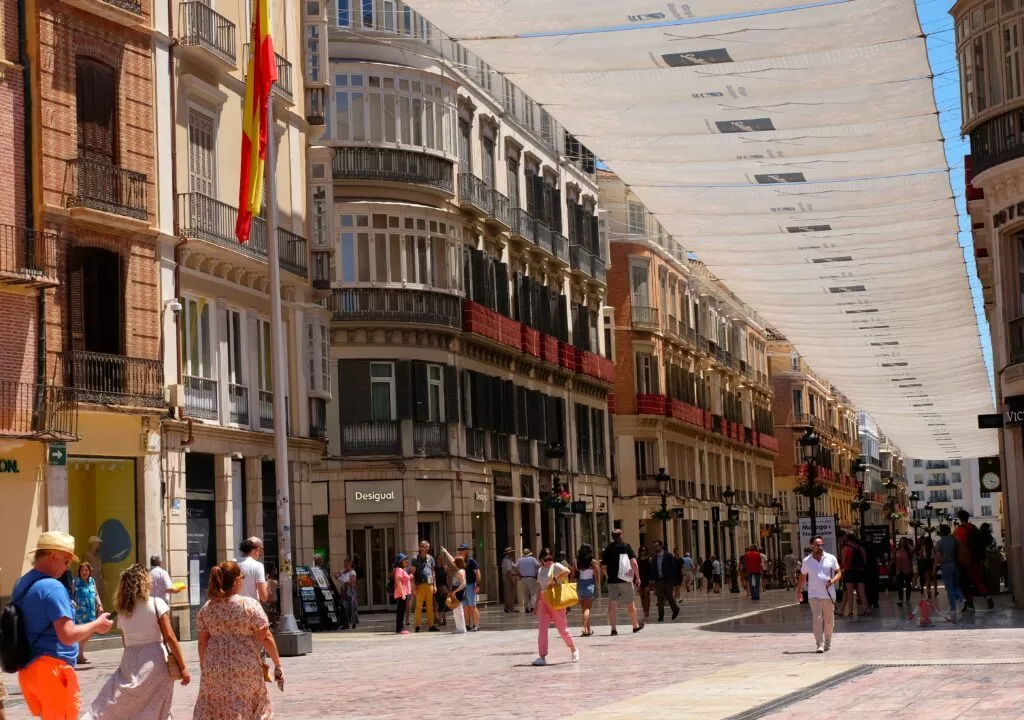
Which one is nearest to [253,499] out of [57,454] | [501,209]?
[57,454]

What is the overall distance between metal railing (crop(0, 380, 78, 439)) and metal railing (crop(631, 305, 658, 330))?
46476 mm

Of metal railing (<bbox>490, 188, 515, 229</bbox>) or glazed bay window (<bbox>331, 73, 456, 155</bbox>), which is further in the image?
metal railing (<bbox>490, 188, 515, 229</bbox>)

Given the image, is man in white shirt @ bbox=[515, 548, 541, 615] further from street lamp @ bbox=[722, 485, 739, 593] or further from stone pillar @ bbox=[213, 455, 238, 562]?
street lamp @ bbox=[722, 485, 739, 593]

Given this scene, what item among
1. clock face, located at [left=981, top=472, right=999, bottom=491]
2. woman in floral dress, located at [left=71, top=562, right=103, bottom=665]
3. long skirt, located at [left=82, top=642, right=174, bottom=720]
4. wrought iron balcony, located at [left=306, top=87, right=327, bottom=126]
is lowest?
long skirt, located at [left=82, top=642, right=174, bottom=720]

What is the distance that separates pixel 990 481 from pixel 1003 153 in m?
14.4

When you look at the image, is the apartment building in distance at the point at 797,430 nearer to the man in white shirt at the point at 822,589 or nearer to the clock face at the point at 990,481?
the clock face at the point at 990,481

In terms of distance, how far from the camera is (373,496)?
48750mm

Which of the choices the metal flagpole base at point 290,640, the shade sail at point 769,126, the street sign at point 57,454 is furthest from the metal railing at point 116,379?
the shade sail at point 769,126

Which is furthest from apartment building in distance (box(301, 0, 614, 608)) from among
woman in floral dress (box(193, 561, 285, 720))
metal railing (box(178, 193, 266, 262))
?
woman in floral dress (box(193, 561, 285, 720))

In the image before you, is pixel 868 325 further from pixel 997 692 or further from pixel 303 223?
pixel 997 692

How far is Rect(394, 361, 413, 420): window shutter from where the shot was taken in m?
48.8

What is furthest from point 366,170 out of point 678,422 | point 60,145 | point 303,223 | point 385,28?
point 678,422

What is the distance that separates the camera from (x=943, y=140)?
28.6 meters

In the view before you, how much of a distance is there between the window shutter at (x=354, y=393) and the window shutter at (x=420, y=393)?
1327 mm
